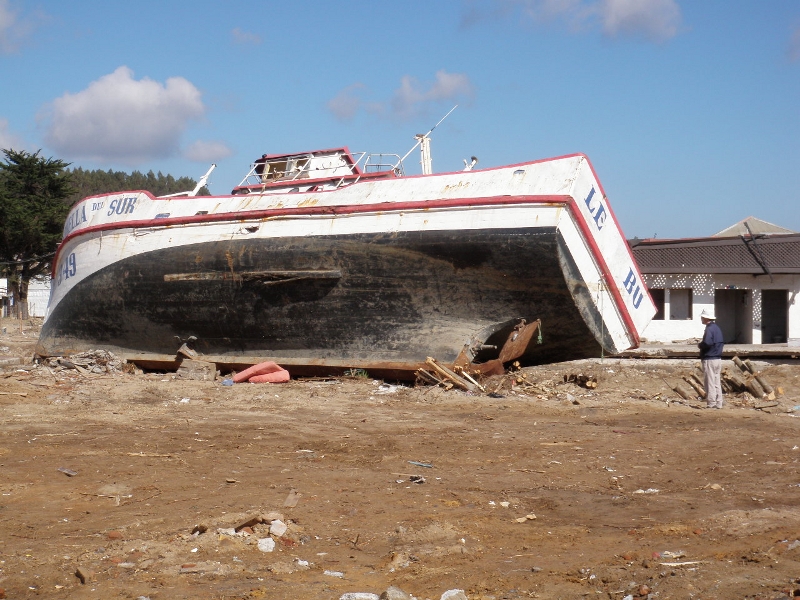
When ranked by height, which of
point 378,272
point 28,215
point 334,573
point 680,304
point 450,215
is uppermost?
point 28,215

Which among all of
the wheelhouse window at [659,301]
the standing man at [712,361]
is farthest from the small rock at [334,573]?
the wheelhouse window at [659,301]

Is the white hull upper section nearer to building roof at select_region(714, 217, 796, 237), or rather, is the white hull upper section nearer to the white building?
the white building

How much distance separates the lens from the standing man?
9289mm

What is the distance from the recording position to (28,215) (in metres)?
34.4

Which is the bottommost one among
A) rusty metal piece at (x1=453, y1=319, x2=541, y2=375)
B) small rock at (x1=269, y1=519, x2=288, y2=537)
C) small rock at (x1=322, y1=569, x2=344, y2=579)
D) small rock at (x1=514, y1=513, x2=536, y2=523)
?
small rock at (x1=322, y1=569, x2=344, y2=579)

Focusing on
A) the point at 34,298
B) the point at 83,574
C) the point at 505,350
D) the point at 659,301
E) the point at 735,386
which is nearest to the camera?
the point at 83,574

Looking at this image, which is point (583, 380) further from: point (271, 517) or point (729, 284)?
point (729, 284)

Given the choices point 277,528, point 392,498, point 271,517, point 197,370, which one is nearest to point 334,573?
point 277,528

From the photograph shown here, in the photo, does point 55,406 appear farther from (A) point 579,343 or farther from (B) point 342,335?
(A) point 579,343

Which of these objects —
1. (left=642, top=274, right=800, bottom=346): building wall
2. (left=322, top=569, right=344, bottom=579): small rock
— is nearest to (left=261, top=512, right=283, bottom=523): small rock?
(left=322, top=569, right=344, bottom=579): small rock

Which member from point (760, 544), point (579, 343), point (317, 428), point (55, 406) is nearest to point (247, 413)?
point (317, 428)

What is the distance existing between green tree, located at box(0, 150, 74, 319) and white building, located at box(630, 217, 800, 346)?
78.1ft

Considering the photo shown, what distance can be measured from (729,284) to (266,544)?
736 inches

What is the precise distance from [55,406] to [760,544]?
7031mm
